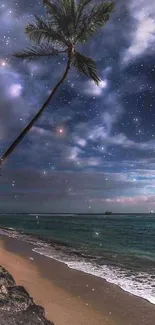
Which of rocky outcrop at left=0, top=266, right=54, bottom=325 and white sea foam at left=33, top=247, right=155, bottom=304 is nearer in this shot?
rocky outcrop at left=0, top=266, right=54, bottom=325

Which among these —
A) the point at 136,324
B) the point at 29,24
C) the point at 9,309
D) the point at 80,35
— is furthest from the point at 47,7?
the point at 136,324

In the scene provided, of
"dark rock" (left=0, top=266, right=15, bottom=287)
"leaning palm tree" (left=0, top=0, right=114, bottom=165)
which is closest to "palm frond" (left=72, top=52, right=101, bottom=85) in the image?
"leaning palm tree" (left=0, top=0, right=114, bottom=165)

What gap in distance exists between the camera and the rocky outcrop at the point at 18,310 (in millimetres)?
6561

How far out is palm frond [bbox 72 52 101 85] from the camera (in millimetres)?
13539

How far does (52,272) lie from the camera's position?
1494 centimetres

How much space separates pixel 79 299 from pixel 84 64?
10.1 metres

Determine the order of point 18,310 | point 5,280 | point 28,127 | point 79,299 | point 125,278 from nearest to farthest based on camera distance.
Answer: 1. point 18,310
2. point 5,280
3. point 79,299
4. point 28,127
5. point 125,278

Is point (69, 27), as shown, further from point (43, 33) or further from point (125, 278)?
point (125, 278)

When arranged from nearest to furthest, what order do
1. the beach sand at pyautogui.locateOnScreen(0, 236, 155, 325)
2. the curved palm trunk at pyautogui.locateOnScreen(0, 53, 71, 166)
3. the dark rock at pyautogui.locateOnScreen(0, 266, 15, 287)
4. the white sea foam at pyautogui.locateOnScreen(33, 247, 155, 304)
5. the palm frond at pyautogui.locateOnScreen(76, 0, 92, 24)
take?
the beach sand at pyautogui.locateOnScreen(0, 236, 155, 325) → the dark rock at pyautogui.locateOnScreen(0, 266, 15, 287) → the curved palm trunk at pyautogui.locateOnScreen(0, 53, 71, 166) → the white sea foam at pyautogui.locateOnScreen(33, 247, 155, 304) → the palm frond at pyautogui.locateOnScreen(76, 0, 92, 24)

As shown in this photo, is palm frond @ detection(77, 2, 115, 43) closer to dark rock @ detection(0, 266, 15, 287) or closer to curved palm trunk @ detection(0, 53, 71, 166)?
curved palm trunk @ detection(0, 53, 71, 166)

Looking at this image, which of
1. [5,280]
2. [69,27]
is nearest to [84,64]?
[69,27]

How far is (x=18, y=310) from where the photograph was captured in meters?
7.23

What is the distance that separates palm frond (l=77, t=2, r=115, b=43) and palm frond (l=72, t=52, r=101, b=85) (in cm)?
77

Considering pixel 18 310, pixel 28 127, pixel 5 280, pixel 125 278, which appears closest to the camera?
pixel 18 310
